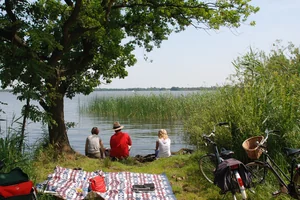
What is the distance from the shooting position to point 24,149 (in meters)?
7.14

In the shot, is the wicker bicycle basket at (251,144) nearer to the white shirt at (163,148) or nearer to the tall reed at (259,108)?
the tall reed at (259,108)

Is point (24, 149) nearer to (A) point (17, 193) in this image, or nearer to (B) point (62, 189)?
(B) point (62, 189)

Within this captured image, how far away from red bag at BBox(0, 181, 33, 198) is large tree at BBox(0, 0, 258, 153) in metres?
3.19

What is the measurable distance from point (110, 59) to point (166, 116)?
42.1 ft

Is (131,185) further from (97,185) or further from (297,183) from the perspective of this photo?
(297,183)

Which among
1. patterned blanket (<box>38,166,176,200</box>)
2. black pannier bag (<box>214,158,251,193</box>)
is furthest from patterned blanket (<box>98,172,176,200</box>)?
black pannier bag (<box>214,158,251,193</box>)

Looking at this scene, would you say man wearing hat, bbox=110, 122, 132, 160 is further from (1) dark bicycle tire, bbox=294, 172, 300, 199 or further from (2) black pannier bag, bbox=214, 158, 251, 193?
(1) dark bicycle tire, bbox=294, 172, 300, 199

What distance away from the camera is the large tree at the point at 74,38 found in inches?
304

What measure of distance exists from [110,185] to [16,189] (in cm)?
242

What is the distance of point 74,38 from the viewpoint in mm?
8648

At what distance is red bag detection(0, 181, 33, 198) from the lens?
14.1ft

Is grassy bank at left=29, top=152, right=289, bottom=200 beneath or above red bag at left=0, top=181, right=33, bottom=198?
beneath

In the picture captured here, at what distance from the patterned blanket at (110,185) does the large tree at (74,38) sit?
1392 mm

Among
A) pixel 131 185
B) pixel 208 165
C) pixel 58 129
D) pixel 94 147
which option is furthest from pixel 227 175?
pixel 94 147
